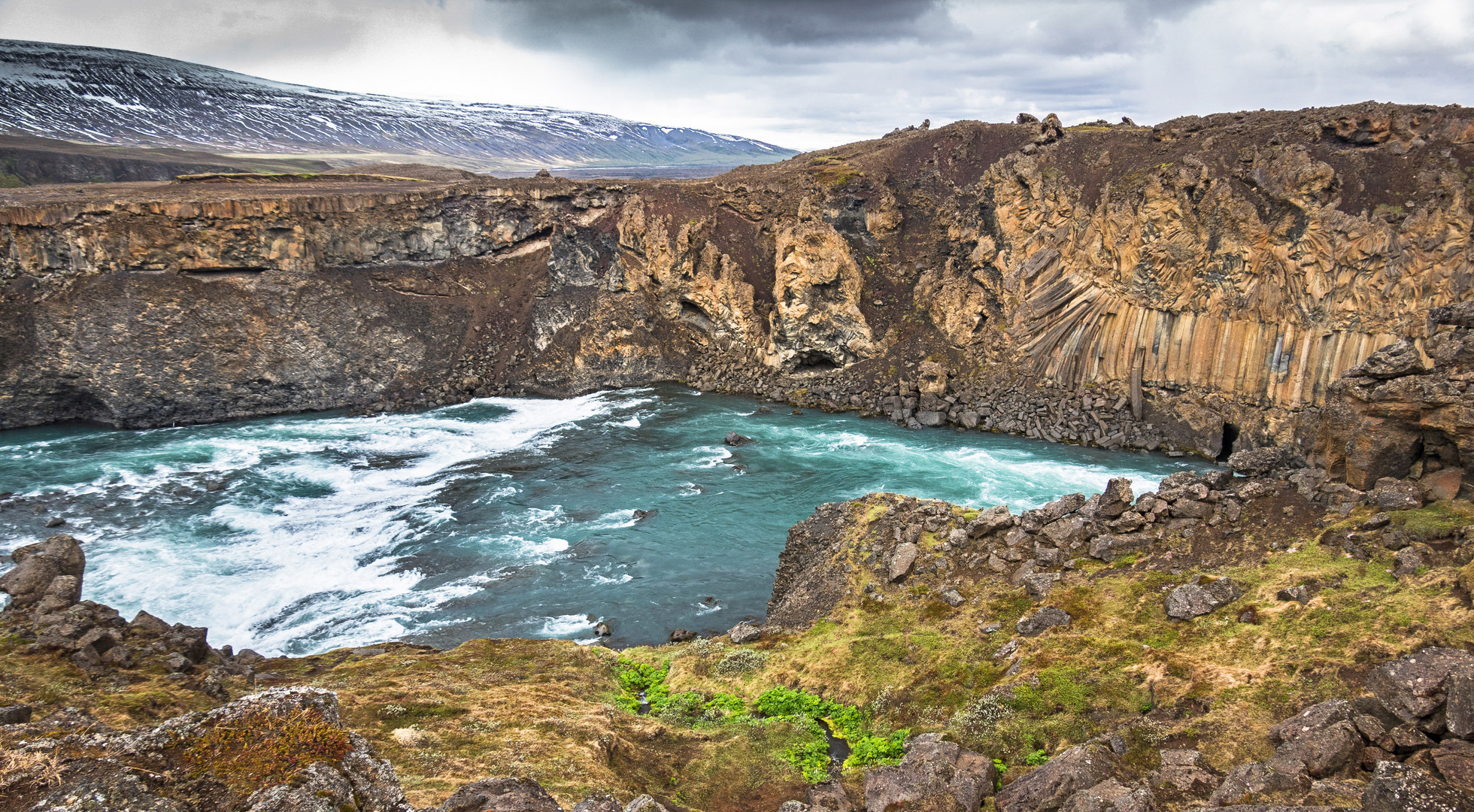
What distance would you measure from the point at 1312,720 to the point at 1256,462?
13.0 m

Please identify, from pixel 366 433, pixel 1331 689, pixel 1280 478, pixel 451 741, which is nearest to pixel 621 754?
pixel 451 741

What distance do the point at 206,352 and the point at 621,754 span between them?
48973 millimetres

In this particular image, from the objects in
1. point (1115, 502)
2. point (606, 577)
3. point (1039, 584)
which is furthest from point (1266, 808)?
point (606, 577)

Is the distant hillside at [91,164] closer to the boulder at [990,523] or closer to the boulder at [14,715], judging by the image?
the boulder at [14,715]

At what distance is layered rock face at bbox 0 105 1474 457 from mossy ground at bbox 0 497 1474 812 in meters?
28.6

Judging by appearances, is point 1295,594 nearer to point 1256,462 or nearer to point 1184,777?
point 1184,777

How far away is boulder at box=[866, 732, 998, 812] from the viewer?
1149cm

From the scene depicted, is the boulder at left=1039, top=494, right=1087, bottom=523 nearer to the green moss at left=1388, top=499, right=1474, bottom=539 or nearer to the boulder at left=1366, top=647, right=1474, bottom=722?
the green moss at left=1388, top=499, right=1474, bottom=539

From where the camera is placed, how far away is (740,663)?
20125mm

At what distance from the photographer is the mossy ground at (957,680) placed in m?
12.9

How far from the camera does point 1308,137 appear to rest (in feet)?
135

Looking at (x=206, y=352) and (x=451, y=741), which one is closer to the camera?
(x=451, y=741)

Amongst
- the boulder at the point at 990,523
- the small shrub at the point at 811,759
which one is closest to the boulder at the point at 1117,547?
the boulder at the point at 990,523

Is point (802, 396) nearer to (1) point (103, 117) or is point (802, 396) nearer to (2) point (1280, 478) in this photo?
(2) point (1280, 478)
